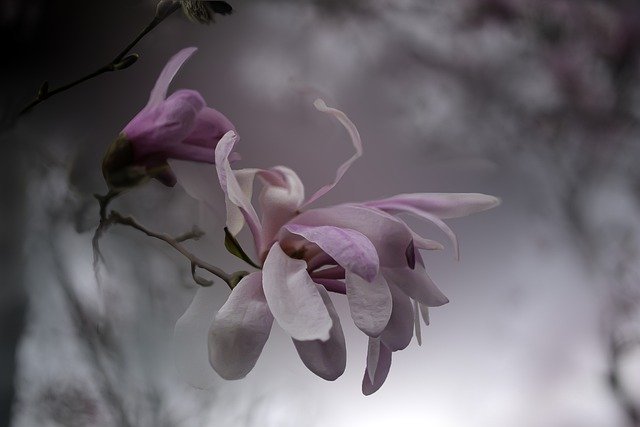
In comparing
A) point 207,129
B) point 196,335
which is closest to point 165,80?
point 207,129

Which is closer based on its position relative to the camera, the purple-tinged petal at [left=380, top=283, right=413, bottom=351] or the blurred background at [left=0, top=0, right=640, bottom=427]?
the purple-tinged petal at [left=380, top=283, right=413, bottom=351]

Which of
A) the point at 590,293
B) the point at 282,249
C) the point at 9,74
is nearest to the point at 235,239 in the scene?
the point at 282,249

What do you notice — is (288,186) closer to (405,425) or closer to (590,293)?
(405,425)

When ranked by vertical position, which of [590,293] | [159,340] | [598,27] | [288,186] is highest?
[598,27]

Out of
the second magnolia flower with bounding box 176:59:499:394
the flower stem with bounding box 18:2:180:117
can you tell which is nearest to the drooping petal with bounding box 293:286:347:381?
the second magnolia flower with bounding box 176:59:499:394

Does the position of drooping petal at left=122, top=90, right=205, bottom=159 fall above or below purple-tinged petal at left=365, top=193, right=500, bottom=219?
below

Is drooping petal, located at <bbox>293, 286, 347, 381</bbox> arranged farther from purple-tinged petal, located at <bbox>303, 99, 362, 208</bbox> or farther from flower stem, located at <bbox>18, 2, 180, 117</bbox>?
flower stem, located at <bbox>18, 2, 180, 117</bbox>
